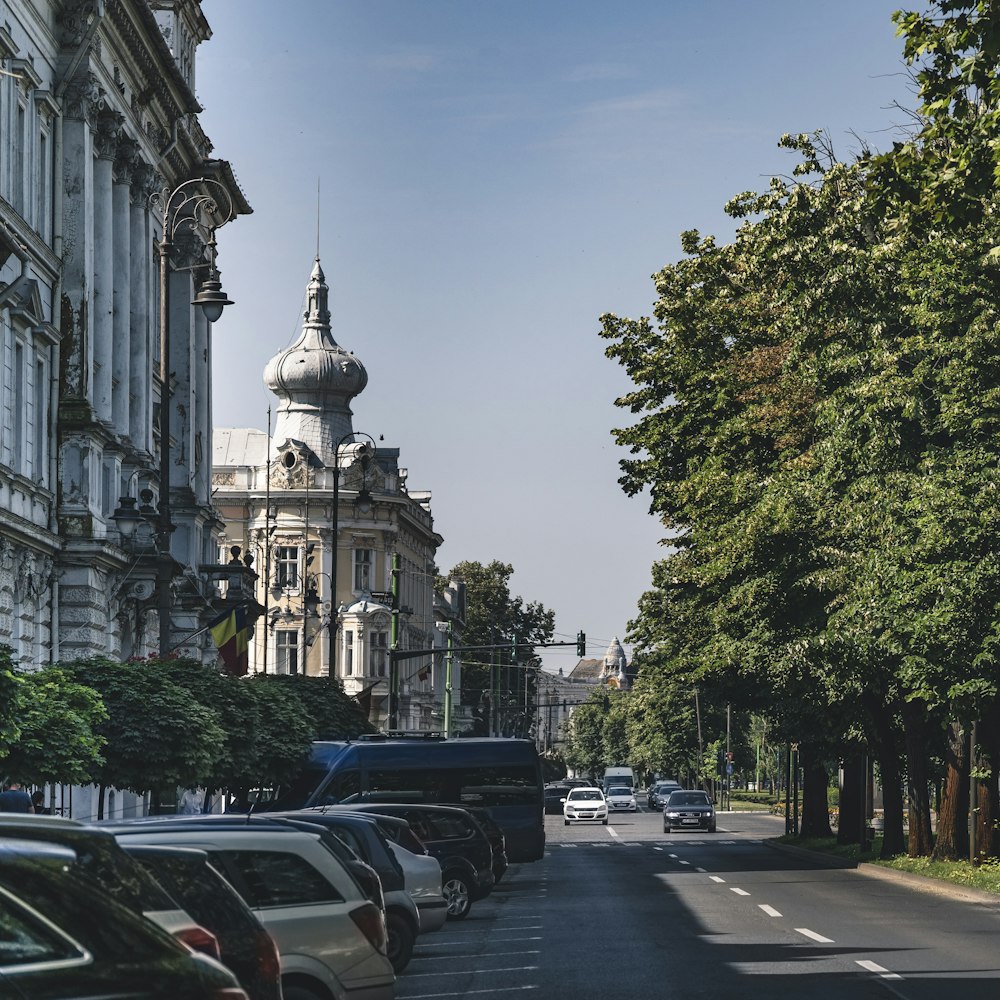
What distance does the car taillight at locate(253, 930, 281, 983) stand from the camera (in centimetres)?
929

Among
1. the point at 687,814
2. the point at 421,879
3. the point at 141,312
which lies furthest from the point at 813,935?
the point at 687,814

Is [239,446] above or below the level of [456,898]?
above

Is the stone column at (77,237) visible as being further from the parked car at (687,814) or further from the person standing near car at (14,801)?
the parked car at (687,814)

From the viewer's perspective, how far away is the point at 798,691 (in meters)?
41.6

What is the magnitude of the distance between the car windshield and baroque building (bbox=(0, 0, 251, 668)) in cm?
2974

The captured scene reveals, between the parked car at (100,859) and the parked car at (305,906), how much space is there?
5.66 m

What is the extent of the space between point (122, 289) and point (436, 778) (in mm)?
12427

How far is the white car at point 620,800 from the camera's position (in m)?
110

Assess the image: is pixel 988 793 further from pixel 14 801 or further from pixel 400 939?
pixel 14 801

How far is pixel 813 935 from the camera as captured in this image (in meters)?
23.9

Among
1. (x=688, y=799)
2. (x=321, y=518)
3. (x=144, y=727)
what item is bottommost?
(x=688, y=799)

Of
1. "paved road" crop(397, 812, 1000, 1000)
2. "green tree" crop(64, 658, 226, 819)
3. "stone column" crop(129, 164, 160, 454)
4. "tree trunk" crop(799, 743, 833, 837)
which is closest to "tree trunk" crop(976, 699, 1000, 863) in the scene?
"paved road" crop(397, 812, 1000, 1000)

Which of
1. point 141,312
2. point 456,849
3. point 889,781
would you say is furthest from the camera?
point 141,312

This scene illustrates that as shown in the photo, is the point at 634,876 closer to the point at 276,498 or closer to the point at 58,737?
the point at 58,737
